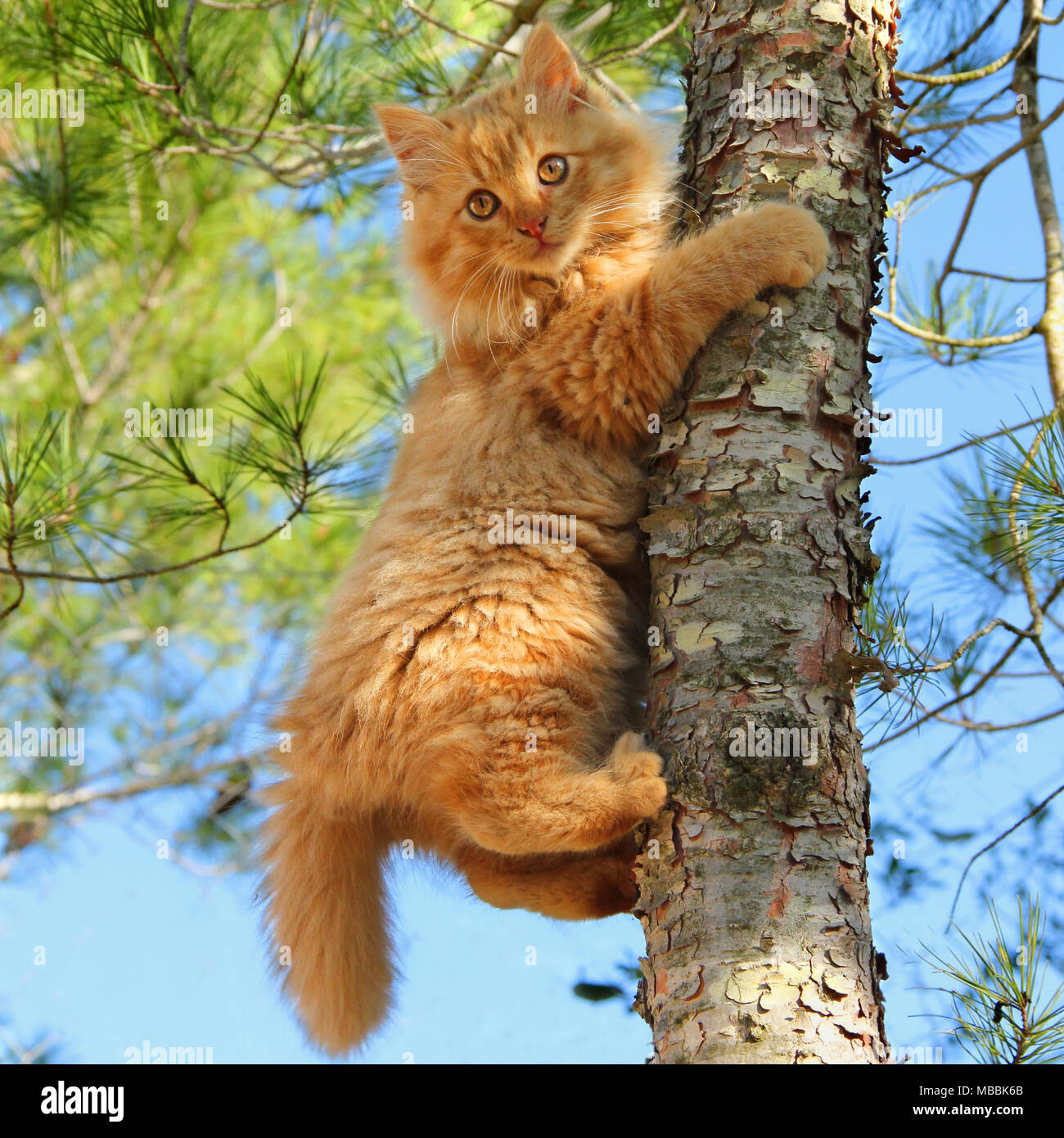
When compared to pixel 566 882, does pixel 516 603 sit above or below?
above

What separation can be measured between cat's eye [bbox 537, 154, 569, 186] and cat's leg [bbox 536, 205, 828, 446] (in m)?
0.45

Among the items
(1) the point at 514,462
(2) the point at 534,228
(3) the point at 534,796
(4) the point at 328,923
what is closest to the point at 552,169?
(2) the point at 534,228

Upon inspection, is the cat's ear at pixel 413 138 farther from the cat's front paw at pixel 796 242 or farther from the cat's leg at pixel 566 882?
the cat's leg at pixel 566 882

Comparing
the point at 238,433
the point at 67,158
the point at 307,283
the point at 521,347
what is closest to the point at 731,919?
the point at 521,347

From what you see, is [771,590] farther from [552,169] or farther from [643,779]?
[552,169]

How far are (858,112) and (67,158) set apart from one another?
12.2 ft

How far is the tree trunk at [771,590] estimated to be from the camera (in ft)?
6.01

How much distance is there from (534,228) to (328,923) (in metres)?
1.84

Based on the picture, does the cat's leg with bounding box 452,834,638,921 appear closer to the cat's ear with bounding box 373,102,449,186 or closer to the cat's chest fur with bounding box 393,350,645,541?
the cat's chest fur with bounding box 393,350,645,541

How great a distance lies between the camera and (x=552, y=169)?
3.01 m

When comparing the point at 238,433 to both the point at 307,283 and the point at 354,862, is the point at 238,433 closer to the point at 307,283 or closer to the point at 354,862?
the point at 354,862

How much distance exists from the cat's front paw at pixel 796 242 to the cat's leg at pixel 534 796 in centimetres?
106

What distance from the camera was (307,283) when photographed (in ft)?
26.9

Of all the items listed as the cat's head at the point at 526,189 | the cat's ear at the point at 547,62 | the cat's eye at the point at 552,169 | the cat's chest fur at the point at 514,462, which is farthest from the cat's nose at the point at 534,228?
the cat's ear at the point at 547,62
